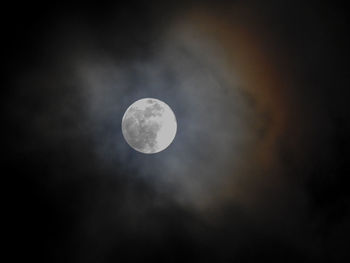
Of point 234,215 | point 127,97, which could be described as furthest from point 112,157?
point 234,215

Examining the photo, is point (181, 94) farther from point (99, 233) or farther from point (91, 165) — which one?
point (99, 233)

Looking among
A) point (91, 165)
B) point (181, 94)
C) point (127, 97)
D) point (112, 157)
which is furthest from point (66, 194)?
point (181, 94)

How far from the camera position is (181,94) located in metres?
11.7

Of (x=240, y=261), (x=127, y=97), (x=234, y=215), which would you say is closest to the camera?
(x=127, y=97)

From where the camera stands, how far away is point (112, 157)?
39.4ft

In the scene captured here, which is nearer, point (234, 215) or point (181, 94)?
point (181, 94)

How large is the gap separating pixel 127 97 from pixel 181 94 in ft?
7.36

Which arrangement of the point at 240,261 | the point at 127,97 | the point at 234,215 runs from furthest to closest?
the point at 240,261
the point at 234,215
the point at 127,97

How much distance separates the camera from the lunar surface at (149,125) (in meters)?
11.1

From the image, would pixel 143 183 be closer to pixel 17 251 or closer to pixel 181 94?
pixel 181 94

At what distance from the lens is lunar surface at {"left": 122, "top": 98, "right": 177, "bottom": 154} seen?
36.6 feet

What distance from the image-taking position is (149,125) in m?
11.2

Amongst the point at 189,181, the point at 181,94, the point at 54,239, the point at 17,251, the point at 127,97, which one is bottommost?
the point at 17,251

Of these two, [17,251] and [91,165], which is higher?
[91,165]
